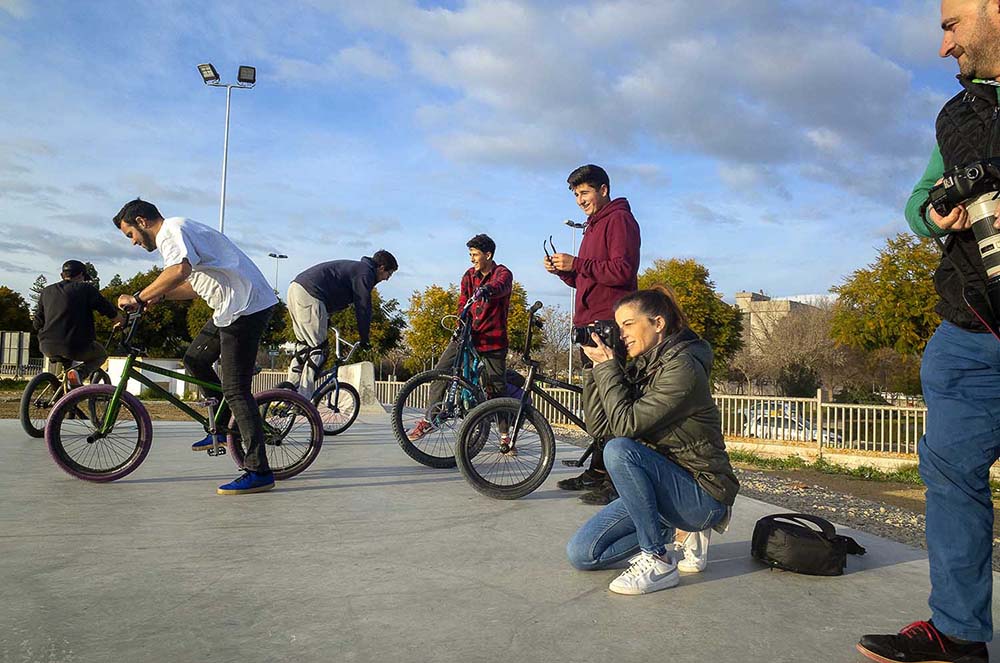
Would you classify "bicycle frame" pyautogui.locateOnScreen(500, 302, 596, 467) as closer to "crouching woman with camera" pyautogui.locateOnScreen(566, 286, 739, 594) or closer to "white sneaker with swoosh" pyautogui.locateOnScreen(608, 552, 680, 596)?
"crouching woman with camera" pyautogui.locateOnScreen(566, 286, 739, 594)

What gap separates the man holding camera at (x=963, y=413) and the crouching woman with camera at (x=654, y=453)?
769mm

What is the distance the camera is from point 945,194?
6.54 ft

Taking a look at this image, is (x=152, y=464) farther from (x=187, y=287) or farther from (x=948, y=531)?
(x=948, y=531)

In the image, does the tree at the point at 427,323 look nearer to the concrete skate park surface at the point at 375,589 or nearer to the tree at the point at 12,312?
the tree at the point at 12,312

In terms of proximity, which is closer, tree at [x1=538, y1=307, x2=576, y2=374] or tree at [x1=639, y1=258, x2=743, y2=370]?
tree at [x1=639, y1=258, x2=743, y2=370]

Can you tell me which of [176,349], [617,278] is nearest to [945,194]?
[617,278]

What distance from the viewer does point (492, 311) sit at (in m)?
5.81

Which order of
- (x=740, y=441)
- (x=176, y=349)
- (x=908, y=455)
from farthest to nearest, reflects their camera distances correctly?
(x=176, y=349) < (x=740, y=441) < (x=908, y=455)

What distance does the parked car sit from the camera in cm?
2264

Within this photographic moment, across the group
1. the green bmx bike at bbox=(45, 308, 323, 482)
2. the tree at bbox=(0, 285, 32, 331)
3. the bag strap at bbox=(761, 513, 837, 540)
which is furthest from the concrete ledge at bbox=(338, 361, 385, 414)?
the tree at bbox=(0, 285, 32, 331)

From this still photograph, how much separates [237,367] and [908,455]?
2103 cm

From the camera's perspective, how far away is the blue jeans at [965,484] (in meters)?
2.07

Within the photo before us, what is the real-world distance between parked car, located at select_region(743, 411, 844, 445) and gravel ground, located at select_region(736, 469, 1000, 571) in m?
16.5

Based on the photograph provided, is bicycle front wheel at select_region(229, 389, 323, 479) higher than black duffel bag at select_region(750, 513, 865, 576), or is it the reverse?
bicycle front wheel at select_region(229, 389, 323, 479)
